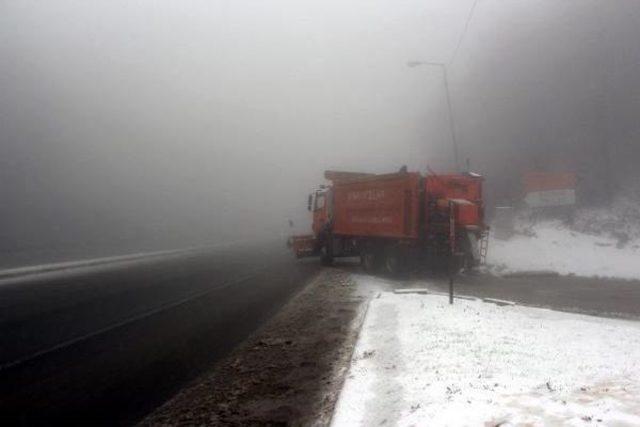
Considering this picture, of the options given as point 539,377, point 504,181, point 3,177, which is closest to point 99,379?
point 539,377

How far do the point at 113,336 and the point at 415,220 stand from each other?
1031 centimetres

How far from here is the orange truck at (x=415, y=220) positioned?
1728cm

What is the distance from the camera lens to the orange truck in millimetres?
17281

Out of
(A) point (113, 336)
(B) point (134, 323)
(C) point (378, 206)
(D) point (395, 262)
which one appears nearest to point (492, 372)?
(A) point (113, 336)

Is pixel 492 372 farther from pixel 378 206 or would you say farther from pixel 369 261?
pixel 369 261

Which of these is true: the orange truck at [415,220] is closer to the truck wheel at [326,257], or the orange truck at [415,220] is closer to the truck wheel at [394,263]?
the truck wheel at [394,263]

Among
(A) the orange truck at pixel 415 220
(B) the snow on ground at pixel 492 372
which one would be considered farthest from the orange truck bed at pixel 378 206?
(B) the snow on ground at pixel 492 372

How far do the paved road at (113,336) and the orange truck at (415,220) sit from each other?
9.98ft

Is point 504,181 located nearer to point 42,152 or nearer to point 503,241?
point 503,241

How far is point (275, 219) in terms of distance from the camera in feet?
435

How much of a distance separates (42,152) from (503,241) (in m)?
78.6

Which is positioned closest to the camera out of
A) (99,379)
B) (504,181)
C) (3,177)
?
(99,379)

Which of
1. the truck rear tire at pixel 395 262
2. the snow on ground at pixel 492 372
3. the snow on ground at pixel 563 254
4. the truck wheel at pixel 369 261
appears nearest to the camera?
the snow on ground at pixel 492 372

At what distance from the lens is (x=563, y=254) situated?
20062 millimetres
